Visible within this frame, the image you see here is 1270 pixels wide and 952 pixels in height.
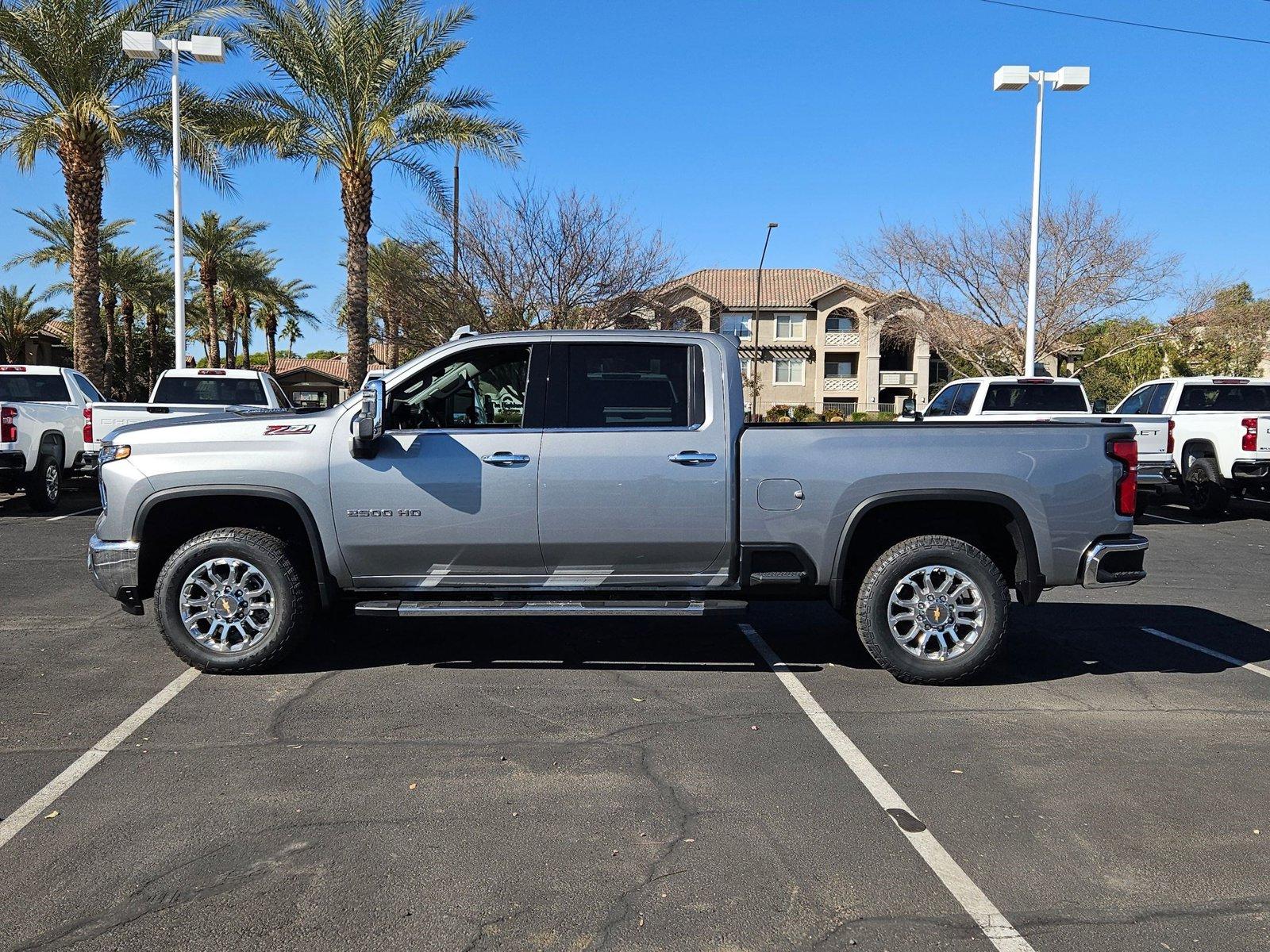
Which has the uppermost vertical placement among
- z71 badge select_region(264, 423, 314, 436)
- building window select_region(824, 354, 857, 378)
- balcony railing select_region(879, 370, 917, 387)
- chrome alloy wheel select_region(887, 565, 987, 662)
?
building window select_region(824, 354, 857, 378)

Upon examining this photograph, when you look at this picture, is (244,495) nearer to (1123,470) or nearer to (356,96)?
(1123,470)

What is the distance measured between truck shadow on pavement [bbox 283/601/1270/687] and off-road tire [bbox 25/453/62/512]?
330 inches

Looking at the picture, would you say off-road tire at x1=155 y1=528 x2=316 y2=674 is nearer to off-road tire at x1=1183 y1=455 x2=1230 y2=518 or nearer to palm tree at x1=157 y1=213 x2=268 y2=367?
off-road tire at x1=1183 y1=455 x2=1230 y2=518

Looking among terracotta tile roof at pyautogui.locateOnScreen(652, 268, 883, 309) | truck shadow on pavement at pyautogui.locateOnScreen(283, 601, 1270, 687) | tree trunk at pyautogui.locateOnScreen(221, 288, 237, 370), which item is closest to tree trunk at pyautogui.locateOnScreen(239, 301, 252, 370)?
tree trunk at pyautogui.locateOnScreen(221, 288, 237, 370)

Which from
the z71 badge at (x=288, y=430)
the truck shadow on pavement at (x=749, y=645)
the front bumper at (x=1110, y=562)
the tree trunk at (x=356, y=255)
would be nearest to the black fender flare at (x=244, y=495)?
the z71 badge at (x=288, y=430)

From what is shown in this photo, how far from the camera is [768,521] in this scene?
5773mm

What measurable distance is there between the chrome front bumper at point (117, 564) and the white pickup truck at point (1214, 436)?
13.1m

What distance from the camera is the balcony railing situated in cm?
6025

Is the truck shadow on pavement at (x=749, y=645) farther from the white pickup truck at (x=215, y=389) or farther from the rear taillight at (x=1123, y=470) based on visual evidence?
the white pickup truck at (x=215, y=389)

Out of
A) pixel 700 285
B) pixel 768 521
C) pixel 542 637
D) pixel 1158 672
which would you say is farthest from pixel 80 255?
pixel 700 285

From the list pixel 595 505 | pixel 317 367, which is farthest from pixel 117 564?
pixel 317 367

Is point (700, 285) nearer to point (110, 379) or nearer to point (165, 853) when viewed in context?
point (110, 379)

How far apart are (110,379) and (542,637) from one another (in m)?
41.6

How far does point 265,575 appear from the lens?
584cm
